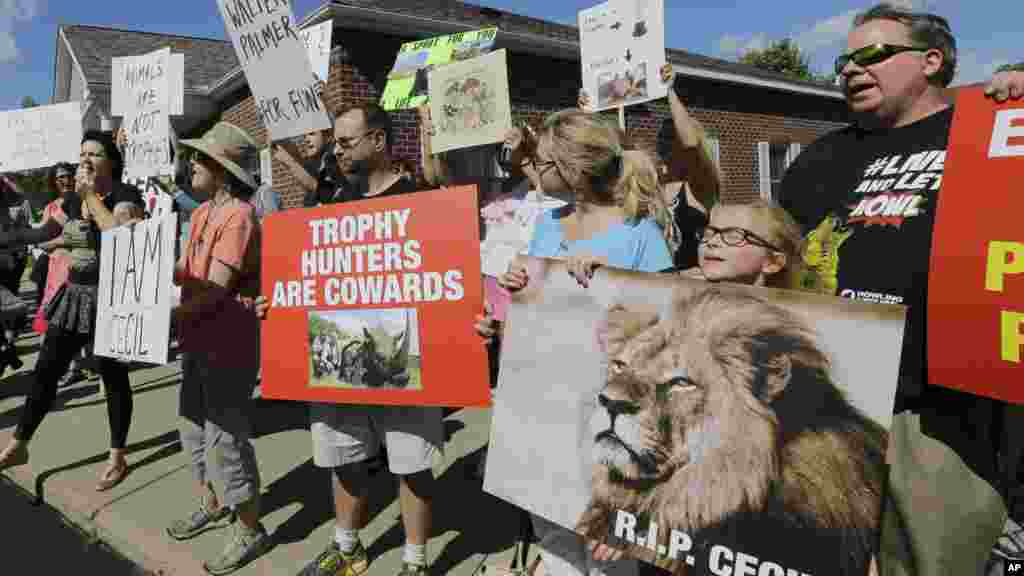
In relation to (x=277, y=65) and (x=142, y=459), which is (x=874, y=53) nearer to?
(x=277, y=65)

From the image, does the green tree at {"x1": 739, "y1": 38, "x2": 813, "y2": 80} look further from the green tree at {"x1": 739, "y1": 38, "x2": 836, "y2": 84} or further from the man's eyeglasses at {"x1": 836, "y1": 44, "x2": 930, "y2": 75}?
the man's eyeglasses at {"x1": 836, "y1": 44, "x2": 930, "y2": 75}

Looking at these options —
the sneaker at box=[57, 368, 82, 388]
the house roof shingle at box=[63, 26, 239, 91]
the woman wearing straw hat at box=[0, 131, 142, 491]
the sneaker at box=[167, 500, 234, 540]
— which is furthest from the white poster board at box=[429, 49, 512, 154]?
the house roof shingle at box=[63, 26, 239, 91]

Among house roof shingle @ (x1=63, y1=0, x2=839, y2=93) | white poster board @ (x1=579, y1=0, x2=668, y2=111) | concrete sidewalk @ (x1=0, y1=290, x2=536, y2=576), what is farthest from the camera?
house roof shingle @ (x1=63, y1=0, x2=839, y2=93)

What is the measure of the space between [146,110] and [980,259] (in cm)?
459

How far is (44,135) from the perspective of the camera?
17.7 ft

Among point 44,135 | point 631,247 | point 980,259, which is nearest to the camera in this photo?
point 980,259

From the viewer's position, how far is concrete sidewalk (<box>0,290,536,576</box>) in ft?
10.1

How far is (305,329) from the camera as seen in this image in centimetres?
256

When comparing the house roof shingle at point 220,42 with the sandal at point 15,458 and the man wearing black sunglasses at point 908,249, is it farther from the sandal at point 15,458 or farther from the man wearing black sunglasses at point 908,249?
the man wearing black sunglasses at point 908,249

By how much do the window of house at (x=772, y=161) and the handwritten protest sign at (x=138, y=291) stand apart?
14.6 metres

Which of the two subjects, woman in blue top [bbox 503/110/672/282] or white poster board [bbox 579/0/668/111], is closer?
woman in blue top [bbox 503/110/672/282]

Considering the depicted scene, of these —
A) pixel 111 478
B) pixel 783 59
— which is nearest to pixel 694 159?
pixel 111 478

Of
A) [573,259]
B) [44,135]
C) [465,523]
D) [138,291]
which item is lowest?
[465,523]

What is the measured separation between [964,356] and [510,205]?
2.19 m
